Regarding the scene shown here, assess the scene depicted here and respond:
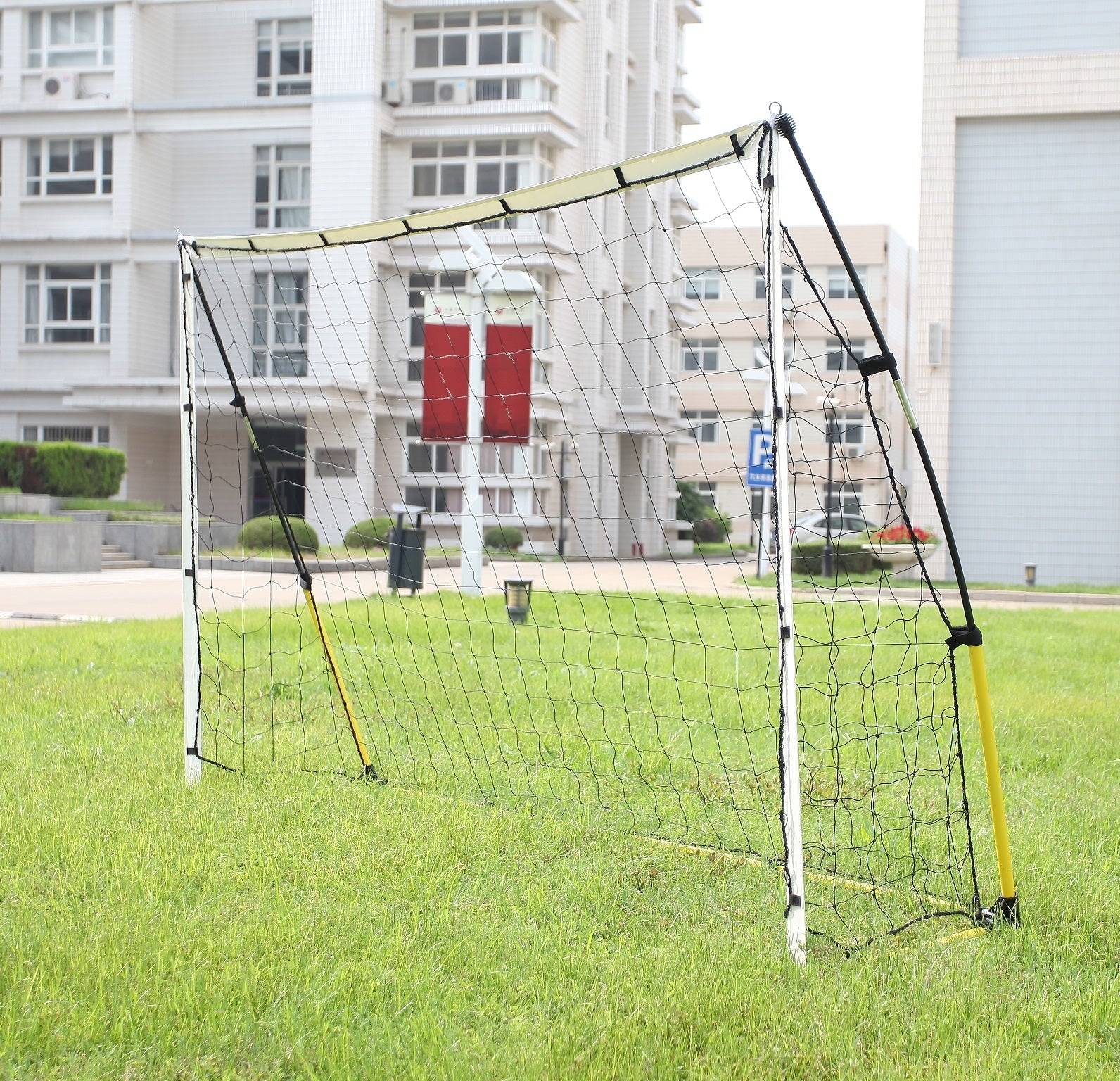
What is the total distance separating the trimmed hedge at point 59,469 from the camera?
89.5ft

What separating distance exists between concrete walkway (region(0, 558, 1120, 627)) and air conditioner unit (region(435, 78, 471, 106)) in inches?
636

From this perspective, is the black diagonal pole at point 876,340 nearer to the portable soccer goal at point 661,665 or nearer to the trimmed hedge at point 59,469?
the portable soccer goal at point 661,665

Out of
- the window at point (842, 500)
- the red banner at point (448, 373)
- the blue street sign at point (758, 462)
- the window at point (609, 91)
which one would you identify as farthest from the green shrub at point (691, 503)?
the red banner at point (448, 373)

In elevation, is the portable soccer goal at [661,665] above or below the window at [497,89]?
below

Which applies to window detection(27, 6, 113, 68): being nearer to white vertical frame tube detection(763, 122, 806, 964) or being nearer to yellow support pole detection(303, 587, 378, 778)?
yellow support pole detection(303, 587, 378, 778)

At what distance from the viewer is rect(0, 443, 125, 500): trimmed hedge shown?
2728cm

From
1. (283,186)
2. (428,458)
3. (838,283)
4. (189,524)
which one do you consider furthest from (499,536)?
(838,283)

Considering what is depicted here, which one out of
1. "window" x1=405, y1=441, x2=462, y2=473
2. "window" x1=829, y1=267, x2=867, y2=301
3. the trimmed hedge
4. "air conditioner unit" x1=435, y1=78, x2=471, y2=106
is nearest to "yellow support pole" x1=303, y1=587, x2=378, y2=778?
the trimmed hedge

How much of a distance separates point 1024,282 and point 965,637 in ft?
71.3

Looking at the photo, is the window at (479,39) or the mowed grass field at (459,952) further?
the window at (479,39)

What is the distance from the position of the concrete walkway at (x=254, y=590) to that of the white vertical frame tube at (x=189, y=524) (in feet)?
18.3

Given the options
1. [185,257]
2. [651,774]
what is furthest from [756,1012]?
[185,257]

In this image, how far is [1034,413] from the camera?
78.1 feet

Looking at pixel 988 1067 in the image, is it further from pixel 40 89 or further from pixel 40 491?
pixel 40 89
